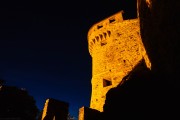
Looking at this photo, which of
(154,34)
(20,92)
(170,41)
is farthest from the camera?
(20,92)

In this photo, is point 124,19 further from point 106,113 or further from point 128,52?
point 106,113

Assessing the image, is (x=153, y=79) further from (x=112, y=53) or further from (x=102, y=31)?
(x=102, y=31)

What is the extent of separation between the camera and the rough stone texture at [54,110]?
331 inches

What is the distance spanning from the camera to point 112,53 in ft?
50.1

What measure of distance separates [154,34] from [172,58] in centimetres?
88

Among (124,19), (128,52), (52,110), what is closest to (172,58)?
(52,110)

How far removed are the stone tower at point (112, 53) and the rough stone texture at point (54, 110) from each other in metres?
5.43

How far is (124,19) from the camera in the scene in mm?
16438

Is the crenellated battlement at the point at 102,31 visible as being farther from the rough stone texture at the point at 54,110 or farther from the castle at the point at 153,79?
the rough stone texture at the point at 54,110

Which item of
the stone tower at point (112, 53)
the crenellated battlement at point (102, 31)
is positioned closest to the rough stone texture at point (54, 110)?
the stone tower at point (112, 53)

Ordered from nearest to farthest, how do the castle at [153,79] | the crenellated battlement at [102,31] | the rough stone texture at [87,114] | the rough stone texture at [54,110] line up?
1. the castle at [153,79]
2. the rough stone texture at [87,114]
3. the rough stone texture at [54,110]
4. the crenellated battlement at [102,31]

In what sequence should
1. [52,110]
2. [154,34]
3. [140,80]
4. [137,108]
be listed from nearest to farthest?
[154,34] → [137,108] → [140,80] → [52,110]

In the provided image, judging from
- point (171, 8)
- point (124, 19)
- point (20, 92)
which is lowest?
point (171, 8)

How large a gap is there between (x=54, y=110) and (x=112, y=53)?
7927mm
